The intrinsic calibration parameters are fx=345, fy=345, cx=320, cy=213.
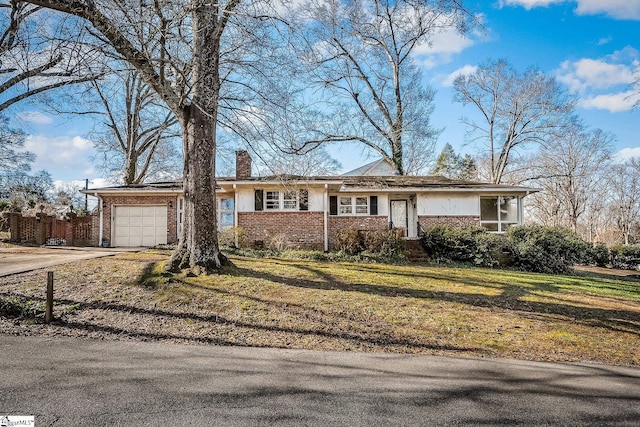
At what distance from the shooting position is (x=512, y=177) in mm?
30562

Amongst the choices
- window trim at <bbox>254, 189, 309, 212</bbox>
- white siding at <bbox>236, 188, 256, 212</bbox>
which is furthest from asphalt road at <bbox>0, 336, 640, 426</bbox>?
window trim at <bbox>254, 189, 309, 212</bbox>

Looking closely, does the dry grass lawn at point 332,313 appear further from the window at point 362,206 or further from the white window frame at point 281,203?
the window at point 362,206

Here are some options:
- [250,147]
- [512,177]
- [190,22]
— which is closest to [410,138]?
[512,177]

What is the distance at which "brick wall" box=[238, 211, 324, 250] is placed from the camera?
51.7 feet

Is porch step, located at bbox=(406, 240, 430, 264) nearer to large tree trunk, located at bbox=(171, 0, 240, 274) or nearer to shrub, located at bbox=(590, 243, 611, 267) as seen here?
large tree trunk, located at bbox=(171, 0, 240, 274)

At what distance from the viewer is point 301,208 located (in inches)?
631

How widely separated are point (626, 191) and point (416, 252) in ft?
96.9

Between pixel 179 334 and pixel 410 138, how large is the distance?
944 inches

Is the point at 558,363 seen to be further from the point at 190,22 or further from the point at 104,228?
the point at 104,228

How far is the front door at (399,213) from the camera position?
19.2 metres

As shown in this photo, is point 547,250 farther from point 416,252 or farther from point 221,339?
point 221,339

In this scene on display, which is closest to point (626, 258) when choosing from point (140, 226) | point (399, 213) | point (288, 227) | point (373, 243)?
point (399, 213)

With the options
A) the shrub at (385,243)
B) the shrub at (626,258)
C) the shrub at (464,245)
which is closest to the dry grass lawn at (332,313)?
the shrub at (464,245)

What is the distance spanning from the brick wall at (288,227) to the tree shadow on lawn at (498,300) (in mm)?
6979
